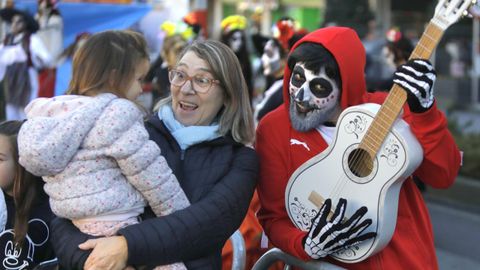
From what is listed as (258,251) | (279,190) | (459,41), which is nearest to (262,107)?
(258,251)

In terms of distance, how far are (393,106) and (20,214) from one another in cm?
143

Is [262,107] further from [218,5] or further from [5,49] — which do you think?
[218,5]

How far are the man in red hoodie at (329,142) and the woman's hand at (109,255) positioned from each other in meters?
0.59

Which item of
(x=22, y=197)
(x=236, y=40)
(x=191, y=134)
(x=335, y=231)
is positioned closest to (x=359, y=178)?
(x=335, y=231)

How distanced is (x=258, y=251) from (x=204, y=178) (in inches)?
38.0

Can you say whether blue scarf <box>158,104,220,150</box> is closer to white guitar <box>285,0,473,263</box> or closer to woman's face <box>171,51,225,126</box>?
woman's face <box>171,51,225,126</box>

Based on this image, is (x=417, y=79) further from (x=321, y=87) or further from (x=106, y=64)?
(x=106, y=64)

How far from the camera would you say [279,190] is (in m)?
2.37

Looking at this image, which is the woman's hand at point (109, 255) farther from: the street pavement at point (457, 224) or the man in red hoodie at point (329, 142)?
the street pavement at point (457, 224)

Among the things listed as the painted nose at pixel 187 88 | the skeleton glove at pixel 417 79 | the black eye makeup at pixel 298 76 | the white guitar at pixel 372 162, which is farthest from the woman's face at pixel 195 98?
the skeleton glove at pixel 417 79

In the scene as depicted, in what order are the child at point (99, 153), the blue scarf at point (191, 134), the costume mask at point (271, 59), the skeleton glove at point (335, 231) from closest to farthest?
1. the child at point (99, 153)
2. the skeleton glove at point (335, 231)
3. the blue scarf at point (191, 134)
4. the costume mask at point (271, 59)

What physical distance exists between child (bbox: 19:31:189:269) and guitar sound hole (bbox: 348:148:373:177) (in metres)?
0.54

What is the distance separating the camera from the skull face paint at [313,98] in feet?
7.57

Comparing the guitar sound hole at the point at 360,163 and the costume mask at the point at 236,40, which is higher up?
the guitar sound hole at the point at 360,163
